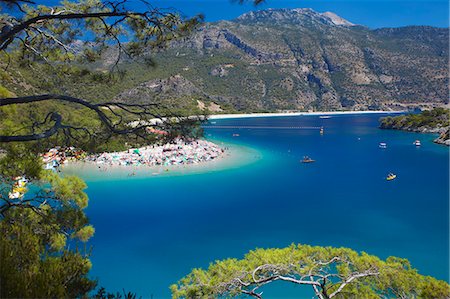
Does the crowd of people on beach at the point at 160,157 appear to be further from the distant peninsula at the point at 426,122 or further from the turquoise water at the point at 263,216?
the distant peninsula at the point at 426,122

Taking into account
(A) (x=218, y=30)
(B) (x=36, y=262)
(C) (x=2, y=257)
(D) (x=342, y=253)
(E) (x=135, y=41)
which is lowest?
(D) (x=342, y=253)

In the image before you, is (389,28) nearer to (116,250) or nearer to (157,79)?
(157,79)

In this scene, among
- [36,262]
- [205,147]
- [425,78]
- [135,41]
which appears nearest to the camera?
[36,262]

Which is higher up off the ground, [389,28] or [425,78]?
[389,28]

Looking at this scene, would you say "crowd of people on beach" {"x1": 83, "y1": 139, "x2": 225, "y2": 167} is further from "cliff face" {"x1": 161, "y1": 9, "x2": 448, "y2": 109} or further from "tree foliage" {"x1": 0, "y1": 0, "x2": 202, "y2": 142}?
"cliff face" {"x1": 161, "y1": 9, "x2": 448, "y2": 109}

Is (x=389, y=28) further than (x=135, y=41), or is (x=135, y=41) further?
(x=389, y=28)

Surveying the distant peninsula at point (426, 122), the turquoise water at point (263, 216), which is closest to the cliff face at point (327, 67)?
the distant peninsula at point (426, 122)

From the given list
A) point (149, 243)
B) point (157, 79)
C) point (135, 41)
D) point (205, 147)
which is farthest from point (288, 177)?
point (157, 79)

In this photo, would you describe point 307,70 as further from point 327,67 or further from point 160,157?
point 160,157

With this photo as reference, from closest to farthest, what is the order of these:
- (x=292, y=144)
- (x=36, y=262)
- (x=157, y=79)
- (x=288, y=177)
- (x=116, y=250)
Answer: (x=36, y=262)
(x=116, y=250)
(x=288, y=177)
(x=292, y=144)
(x=157, y=79)
